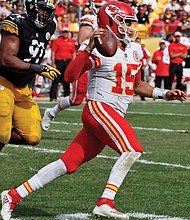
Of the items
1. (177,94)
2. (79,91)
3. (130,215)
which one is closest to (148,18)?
(79,91)

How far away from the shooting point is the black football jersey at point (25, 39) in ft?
17.0

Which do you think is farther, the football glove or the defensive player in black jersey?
the defensive player in black jersey

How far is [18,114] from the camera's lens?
5.38 m

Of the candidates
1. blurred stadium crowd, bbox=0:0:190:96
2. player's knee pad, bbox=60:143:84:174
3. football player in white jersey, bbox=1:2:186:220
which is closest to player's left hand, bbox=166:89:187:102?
football player in white jersey, bbox=1:2:186:220

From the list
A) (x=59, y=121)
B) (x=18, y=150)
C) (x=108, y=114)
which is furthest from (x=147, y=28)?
(x=108, y=114)

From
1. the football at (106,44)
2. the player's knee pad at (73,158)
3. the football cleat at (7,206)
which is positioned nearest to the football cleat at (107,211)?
the player's knee pad at (73,158)

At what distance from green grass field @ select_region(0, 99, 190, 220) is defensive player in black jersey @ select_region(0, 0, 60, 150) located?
0.52 meters

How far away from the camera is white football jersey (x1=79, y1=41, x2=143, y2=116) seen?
4.50 m

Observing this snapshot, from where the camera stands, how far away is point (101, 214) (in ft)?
14.1

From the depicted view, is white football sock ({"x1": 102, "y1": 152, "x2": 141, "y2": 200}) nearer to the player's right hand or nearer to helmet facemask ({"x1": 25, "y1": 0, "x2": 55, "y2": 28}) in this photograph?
the player's right hand

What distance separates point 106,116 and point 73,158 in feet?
1.11

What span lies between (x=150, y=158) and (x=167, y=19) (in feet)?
49.4

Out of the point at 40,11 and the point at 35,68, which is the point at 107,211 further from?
the point at 40,11

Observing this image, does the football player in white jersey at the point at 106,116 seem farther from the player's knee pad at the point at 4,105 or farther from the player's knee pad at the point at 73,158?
the player's knee pad at the point at 4,105
